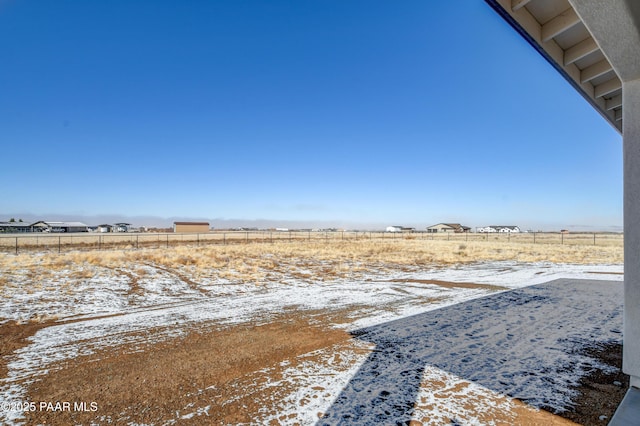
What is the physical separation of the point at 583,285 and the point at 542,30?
10.7m

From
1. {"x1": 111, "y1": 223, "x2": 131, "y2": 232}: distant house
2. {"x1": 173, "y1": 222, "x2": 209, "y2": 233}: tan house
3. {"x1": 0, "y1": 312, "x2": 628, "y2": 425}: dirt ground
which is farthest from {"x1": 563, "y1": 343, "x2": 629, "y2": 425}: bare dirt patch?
{"x1": 111, "y1": 223, "x2": 131, "y2": 232}: distant house

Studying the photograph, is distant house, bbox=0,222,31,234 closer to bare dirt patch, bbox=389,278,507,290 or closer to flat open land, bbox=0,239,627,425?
flat open land, bbox=0,239,627,425

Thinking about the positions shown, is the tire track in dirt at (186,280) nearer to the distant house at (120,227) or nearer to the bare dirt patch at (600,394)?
the bare dirt patch at (600,394)

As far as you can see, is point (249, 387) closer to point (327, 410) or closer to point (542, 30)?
point (327, 410)

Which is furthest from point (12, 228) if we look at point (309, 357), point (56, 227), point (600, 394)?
point (600, 394)

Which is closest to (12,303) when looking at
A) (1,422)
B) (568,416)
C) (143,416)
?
(1,422)

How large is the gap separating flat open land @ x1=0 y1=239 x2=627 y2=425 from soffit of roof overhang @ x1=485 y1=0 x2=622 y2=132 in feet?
13.8

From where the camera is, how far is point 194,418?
311cm

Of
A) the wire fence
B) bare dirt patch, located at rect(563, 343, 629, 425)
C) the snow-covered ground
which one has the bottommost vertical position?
the wire fence

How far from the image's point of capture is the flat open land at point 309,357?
3266 mm

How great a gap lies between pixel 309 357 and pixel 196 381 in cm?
160

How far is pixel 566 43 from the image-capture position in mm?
4250

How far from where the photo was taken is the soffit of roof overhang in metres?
3.61

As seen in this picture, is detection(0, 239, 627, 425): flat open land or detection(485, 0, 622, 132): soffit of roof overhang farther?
detection(485, 0, 622, 132): soffit of roof overhang
